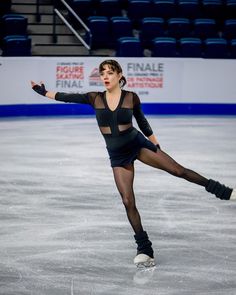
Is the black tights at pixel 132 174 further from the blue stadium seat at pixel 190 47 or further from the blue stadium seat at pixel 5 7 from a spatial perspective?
the blue stadium seat at pixel 5 7

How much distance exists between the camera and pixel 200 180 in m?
5.39

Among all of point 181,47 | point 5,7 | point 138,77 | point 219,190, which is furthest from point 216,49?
point 219,190

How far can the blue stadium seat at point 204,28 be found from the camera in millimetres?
18297

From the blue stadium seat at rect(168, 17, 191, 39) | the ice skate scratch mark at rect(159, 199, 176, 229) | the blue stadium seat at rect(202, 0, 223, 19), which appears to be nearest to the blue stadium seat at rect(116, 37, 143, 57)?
the blue stadium seat at rect(168, 17, 191, 39)

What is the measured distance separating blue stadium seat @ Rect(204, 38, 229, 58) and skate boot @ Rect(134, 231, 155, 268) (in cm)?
1258

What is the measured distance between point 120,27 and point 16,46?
9.61ft

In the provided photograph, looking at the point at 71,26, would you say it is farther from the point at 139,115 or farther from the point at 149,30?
the point at 139,115

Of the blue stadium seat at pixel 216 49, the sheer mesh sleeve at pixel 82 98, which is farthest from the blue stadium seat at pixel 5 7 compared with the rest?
the sheer mesh sleeve at pixel 82 98

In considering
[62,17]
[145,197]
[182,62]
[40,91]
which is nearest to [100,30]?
[62,17]

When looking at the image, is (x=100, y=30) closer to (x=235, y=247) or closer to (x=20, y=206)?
(x=20, y=206)

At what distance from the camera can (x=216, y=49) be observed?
689 inches

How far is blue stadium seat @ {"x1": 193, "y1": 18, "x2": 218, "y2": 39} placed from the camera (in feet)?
60.0

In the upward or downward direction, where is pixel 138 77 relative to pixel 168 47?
downward

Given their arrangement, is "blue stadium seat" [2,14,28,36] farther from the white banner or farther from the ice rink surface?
the ice rink surface
